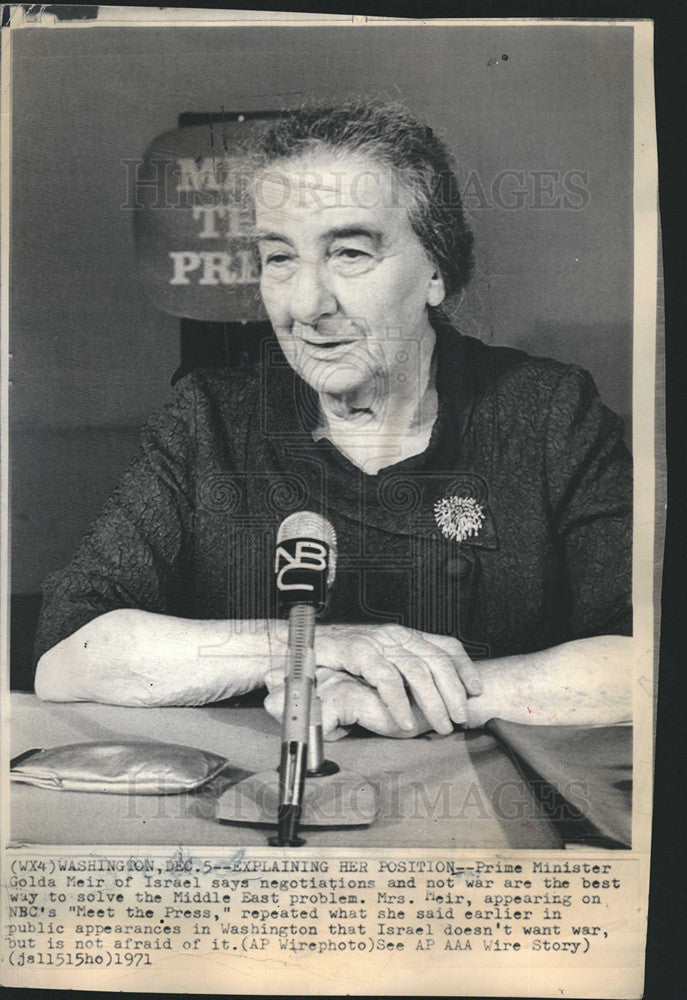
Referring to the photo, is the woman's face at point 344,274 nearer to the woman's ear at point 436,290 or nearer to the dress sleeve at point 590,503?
the woman's ear at point 436,290

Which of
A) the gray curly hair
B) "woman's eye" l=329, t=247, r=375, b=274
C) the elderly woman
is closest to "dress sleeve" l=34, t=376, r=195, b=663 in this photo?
the elderly woman

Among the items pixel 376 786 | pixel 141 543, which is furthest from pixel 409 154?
pixel 376 786

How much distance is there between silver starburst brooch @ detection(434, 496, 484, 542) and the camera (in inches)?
47.8

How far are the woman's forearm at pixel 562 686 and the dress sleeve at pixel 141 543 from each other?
0.46 meters

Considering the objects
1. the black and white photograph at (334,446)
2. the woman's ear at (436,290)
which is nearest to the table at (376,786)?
the black and white photograph at (334,446)

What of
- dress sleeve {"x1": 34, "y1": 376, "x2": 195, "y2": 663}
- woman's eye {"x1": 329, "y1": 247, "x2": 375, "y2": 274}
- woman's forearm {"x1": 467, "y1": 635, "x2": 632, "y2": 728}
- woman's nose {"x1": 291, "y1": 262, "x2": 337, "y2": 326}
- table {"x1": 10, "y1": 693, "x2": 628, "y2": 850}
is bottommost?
table {"x1": 10, "y1": 693, "x2": 628, "y2": 850}

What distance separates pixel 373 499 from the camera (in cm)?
122

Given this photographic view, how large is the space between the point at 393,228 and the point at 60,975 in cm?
115

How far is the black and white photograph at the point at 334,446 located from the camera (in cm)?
120

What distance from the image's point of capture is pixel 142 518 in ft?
4.07

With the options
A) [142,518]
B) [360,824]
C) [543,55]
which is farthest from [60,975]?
[543,55]

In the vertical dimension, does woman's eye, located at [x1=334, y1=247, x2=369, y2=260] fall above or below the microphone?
above

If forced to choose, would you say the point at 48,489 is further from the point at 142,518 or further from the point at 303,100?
the point at 303,100

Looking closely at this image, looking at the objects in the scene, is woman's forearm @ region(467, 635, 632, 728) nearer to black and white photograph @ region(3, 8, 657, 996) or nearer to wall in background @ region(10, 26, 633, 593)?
black and white photograph @ region(3, 8, 657, 996)
